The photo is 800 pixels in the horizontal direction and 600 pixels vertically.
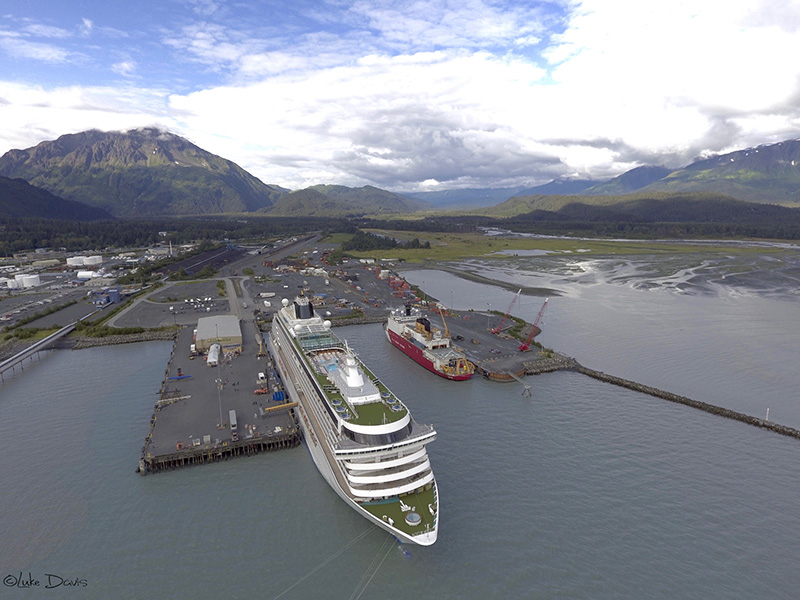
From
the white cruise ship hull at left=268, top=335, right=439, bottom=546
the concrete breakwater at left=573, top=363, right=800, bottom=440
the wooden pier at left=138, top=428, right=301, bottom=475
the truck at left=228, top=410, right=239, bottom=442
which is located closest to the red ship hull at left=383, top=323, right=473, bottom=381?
the concrete breakwater at left=573, top=363, right=800, bottom=440

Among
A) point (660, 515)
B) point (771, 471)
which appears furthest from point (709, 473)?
point (660, 515)

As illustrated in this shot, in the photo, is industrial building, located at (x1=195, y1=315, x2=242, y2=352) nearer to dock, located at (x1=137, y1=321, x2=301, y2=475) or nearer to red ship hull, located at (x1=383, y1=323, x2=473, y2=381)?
dock, located at (x1=137, y1=321, x2=301, y2=475)

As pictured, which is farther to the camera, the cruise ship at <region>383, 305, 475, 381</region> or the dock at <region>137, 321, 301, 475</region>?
the cruise ship at <region>383, 305, 475, 381</region>

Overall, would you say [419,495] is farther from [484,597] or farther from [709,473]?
[709,473]

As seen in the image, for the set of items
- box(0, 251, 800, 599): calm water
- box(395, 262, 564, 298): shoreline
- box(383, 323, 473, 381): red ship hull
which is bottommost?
box(0, 251, 800, 599): calm water

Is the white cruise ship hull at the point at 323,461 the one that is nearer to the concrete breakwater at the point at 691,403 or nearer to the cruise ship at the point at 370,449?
the cruise ship at the point at 370,449

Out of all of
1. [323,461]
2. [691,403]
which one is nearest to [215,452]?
[323,461]
